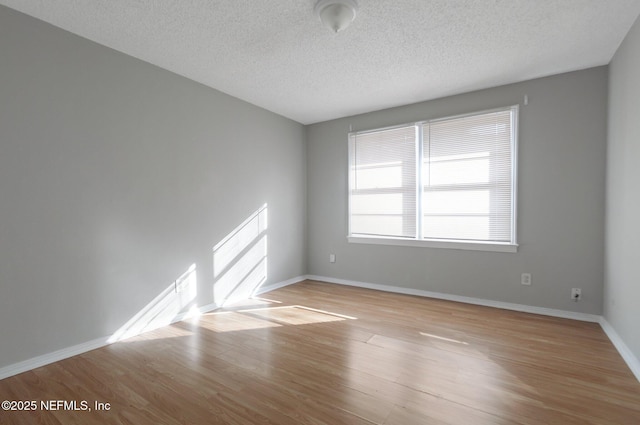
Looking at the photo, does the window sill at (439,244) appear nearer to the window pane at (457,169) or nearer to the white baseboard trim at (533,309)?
the white baseboard trim at (533,309)

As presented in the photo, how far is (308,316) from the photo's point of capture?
3363 mm

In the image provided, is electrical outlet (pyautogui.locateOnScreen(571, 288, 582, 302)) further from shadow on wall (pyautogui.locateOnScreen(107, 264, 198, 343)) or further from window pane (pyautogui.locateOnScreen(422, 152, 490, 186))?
shadow on wall (pyautogui.locateOnScreen(107, 264, 198, 343))

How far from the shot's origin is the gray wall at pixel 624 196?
2.24 metres

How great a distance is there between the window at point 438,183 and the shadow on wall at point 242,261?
1.42 meters

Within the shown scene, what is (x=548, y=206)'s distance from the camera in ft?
10.9

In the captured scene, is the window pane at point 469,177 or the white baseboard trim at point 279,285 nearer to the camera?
the window pane at point 469,177

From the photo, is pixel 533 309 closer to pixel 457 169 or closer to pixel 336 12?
pixel 457 169

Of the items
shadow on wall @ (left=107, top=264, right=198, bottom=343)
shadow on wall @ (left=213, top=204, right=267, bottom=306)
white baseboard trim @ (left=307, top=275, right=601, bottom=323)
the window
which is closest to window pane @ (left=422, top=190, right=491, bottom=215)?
the window

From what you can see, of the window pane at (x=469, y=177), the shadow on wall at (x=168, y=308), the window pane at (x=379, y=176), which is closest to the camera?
the shadow on wall at (x=168, y=308)

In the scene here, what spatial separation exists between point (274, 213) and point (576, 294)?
378 centimetres

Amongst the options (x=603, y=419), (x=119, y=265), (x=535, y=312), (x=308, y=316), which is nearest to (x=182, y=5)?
(x=119, y=265)

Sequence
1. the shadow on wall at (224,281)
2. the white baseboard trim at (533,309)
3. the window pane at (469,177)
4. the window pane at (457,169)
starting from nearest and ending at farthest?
the white baseboard trim at (533,309) → the shadow on wall at (224,281) → the window pane at (469,177) → the window pane at (457,169)

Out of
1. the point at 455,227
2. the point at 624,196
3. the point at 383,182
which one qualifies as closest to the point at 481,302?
the point at 455,227

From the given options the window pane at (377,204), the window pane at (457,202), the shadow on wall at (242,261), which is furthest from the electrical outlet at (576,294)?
the shadow on wall at (242,261)
